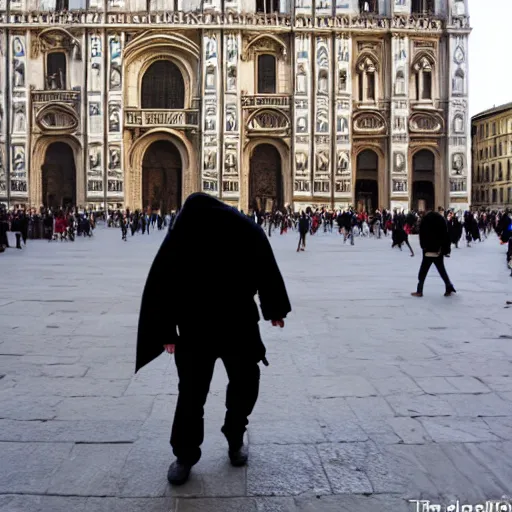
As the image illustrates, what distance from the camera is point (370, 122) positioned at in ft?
128

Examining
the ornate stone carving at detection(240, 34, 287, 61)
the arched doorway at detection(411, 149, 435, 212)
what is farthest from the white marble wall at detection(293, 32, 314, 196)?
the arched doorway at detection(411, 149, 435, 212)

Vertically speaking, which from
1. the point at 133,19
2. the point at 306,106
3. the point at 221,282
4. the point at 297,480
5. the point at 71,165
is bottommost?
the point at 297,480

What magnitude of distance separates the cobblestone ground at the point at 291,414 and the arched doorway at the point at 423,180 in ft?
104

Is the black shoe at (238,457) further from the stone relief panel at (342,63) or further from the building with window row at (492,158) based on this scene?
the building with window row at (492,158)

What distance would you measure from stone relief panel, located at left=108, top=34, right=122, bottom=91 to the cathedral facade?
58mm

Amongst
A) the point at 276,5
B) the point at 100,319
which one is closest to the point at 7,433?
the point at 100,319

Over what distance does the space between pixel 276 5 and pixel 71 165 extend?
15.1 meters

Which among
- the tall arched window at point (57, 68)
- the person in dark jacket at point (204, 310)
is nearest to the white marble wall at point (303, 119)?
the tall arched window at point (57, 68)

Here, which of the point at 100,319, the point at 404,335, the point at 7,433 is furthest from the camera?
the point at 100,319

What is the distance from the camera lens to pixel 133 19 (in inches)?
1495

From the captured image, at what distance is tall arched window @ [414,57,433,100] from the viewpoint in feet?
128

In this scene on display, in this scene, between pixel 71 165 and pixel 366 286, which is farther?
pixel 71 165

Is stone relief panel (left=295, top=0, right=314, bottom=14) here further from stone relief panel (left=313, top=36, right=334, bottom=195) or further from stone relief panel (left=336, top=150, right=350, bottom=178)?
stone relief panel (left=336, top=150, right=350, bottom=178)

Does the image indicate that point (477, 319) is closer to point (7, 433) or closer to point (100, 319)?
point (100, 319)
